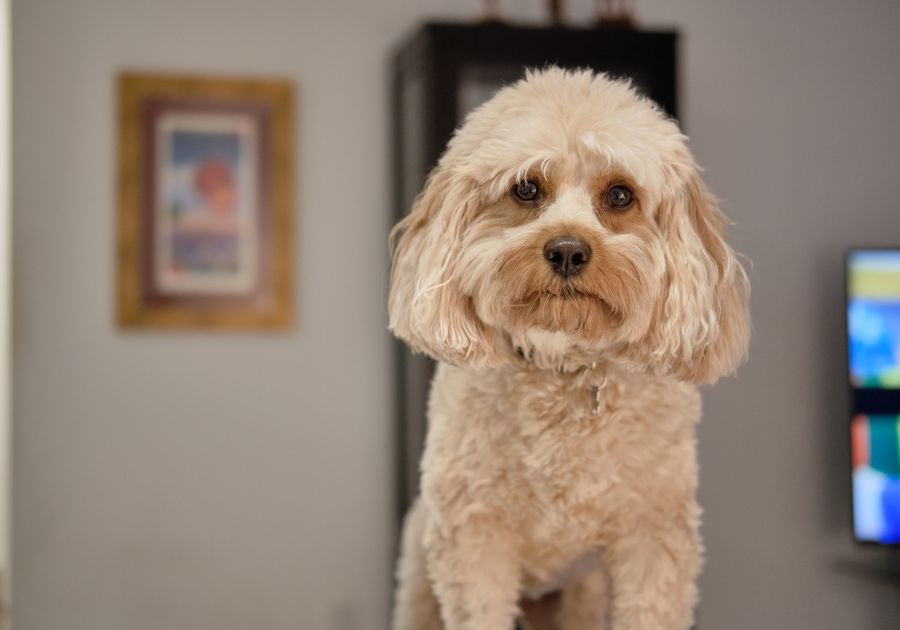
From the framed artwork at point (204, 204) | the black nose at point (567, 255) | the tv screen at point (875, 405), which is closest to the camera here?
the black nose at point (567, 255)

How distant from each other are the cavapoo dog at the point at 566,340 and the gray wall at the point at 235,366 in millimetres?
248

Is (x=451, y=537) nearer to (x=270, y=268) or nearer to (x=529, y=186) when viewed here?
(x=529, y=186)

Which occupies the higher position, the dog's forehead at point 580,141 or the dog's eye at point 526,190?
the dog's forehead at point 580,141

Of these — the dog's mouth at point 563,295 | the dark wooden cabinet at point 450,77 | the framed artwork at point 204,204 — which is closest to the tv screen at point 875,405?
the dark wooden cabinet at point 450,77

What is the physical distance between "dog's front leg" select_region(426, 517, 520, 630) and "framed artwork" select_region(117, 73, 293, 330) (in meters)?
0.57

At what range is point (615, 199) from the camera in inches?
37.1

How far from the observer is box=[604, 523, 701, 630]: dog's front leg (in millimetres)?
1026

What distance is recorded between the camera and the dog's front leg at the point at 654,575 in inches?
40.4

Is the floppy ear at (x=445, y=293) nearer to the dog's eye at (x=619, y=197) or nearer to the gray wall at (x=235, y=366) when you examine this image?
the dog's eye at (x=619, y=197)

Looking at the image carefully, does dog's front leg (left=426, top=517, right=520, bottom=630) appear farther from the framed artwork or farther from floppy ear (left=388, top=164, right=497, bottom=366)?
the framed artwork

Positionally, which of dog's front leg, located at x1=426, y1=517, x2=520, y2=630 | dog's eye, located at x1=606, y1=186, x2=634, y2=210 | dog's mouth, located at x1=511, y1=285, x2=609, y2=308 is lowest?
dog's front leg, located at x1=426, y1=517, x2=520, y2=630

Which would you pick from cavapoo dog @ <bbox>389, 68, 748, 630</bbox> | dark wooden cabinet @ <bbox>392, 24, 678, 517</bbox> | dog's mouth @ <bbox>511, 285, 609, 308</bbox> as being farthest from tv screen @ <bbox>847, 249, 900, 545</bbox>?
dog's mouth @ <bbox>511, 285, 609, 308</bbox>

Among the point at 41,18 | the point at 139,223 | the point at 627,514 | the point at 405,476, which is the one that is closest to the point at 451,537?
the point at 627,514

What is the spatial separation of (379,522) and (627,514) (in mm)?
565
